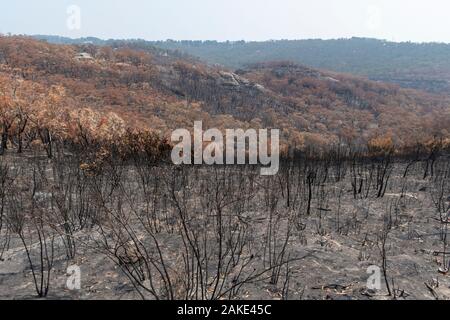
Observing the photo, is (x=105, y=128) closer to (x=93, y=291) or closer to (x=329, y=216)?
(x=329, y=216)

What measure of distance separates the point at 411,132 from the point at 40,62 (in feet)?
276

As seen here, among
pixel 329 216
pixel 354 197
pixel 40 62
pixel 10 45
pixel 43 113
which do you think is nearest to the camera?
pixel 329 216

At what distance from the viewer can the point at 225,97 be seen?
106 m

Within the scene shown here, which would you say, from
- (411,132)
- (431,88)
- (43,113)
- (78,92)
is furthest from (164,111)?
(431,88)

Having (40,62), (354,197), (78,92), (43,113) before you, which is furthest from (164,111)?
(354,197)

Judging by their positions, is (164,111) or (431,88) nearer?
(164,111)

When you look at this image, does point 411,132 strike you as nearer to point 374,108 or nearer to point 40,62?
Answer: point 374,108

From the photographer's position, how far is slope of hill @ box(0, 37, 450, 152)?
72062mm

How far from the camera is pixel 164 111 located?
2830 inches

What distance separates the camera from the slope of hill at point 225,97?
72.1m

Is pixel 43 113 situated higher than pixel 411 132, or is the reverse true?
pixel 43 113

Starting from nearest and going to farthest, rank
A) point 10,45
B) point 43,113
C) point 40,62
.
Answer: point 43,113 → point 40,62 → point 10,45
